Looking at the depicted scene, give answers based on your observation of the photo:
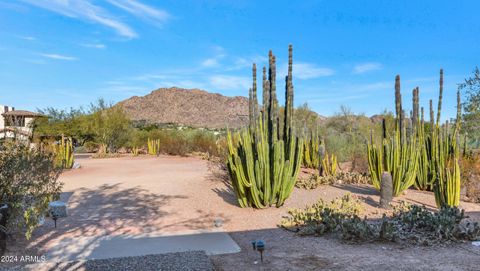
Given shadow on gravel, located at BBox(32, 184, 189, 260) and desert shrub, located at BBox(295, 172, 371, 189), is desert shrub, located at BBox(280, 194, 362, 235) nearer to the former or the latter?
shadow on gravel, located at BBox(32, 184, 189, 260)

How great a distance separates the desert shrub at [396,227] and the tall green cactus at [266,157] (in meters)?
1.27

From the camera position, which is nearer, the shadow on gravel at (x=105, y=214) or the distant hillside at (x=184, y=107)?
the shadow on gravel at (x=105, y=214)

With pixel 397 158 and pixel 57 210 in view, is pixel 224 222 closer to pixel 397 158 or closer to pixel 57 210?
pixel 57 210

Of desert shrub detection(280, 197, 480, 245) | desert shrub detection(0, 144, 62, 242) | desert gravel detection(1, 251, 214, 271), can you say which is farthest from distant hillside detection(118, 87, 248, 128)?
desert gravel detection(1, 251, 214, 271)

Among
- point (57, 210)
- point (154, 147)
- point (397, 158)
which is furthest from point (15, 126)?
point (154, 147)

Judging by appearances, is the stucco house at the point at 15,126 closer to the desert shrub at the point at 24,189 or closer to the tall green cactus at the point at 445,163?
the desert shrub at the point at 24,189

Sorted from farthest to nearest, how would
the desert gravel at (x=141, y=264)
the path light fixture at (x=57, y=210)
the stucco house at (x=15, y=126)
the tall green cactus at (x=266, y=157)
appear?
the stucco house at (x=15, y=126) → the tall green cactus at (x=266, y=157) → the path light fixture at (x=57, y=210) → the desert gravel at (x=141, y=264)

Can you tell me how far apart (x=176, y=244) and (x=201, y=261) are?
3.43ft

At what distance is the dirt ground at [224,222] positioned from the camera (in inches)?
195

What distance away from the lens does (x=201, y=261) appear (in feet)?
15.8

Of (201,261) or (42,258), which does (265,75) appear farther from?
(42,258)

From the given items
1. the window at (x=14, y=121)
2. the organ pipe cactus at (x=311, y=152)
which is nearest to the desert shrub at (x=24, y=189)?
the organ pipe cactus at (x=311, y=152)

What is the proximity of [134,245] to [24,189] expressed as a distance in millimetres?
1710

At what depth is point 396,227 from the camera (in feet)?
20.8
